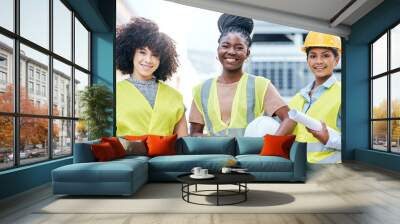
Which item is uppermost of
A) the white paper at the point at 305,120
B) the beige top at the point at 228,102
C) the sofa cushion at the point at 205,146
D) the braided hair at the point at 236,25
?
the braided hair at the point at 236,25

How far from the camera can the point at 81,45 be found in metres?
8.12

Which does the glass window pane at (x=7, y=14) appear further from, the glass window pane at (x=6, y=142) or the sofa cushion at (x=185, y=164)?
the sofa cushion at (x=185, y=164)

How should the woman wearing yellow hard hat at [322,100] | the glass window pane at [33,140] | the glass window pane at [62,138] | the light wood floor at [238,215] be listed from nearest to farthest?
the light wood floor at [238,215] → the glass window pane at [33,140] → the glass window pane at [62,138] → the woman wearing yellow hard hat at [322,100]

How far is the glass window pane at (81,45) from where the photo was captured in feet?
25.5

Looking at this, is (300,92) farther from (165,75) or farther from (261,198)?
(261,198)

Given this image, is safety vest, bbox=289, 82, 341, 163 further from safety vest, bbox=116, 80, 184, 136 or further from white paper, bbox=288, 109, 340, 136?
safety vest, bbox=116, 80, 184, 136

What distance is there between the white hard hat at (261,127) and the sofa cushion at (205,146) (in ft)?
4.83

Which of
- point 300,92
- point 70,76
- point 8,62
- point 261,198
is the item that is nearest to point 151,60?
point 70,76

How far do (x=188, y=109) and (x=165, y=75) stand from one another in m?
0.93

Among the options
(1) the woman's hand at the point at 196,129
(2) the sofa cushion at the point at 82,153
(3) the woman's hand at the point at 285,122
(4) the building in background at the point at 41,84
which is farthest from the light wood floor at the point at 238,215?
(1) the woman's hand at the point at 196,129

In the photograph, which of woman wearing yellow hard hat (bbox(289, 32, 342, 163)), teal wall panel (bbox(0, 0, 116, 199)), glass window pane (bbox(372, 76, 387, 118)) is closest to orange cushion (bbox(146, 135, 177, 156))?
teal wall panel (bbox(0, 0, 116, 199))

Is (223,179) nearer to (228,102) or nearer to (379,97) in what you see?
(228,102)

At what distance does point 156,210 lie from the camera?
14.1 feet

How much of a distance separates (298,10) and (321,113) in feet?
8.03
